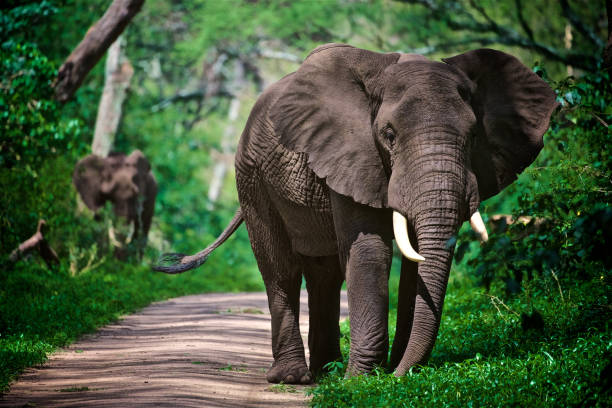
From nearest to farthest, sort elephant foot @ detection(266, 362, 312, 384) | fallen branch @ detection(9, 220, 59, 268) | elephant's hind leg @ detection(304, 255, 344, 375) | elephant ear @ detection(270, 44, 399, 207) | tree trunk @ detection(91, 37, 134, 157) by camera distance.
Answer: elephant ear @ detection(270, 44, 399, 207)
elephant foot @ detection(266, 362, 312, 384)
elephant's hind leg @ detection(304, 255, 344, 375)
fallen branch @ detection(9, 220, 59, 268)
tree trunk @ detection(91, 37, 134, 157)

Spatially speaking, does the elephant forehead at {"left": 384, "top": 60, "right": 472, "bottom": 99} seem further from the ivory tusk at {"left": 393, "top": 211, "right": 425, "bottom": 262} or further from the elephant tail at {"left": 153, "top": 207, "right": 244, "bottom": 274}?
the elephant tail at {"left": 153, "top": 207, "right": 244, "bottom": 274}

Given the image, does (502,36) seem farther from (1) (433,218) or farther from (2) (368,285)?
(1) (433,218)

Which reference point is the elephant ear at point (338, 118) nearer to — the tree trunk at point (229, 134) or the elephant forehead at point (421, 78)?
the elephant forehead at point (421, 78)

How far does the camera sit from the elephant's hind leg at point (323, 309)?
773 cm

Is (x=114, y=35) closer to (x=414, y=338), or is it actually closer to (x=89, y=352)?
(x=89, y=352)

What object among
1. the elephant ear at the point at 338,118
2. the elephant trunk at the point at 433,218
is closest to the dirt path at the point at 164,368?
the elephant trunk at the point at 433,218

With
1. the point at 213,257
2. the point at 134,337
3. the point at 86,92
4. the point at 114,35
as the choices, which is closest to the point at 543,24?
the point at 213,257

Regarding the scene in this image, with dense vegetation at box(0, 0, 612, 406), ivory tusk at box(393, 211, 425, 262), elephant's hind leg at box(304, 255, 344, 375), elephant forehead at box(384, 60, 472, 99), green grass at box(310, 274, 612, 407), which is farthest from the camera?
elephant's hind leg at box(304, 255, 344, 375)

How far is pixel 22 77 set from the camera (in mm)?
12188

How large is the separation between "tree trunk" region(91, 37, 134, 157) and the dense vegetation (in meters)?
1.47

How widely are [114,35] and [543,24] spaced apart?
14.0 m

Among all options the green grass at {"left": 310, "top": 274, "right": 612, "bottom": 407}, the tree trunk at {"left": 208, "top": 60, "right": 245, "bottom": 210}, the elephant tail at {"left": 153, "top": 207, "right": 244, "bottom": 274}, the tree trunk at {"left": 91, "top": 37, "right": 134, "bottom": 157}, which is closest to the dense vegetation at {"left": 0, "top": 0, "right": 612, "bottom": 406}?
the green grass at {"left": 310, "top": 274, "right": 612, "bottom": 407}

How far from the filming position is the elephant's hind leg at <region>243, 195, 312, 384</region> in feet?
24.8

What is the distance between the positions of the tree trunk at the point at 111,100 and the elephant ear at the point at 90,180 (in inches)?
51.4
